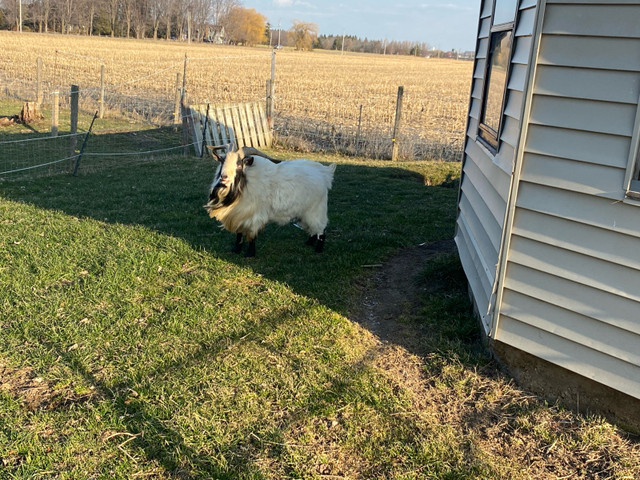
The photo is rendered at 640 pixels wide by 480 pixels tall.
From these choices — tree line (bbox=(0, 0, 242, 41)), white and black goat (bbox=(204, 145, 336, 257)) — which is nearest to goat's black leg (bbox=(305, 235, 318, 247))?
white and black goat (bbox=(204, 145, 336, 257))

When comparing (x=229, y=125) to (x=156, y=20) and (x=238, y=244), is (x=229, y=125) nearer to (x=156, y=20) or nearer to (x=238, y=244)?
(x=238, y=244)

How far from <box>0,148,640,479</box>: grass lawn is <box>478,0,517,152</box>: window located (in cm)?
171

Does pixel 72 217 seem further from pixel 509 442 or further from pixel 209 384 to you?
pixel 509 442

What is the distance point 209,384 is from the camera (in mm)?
4266

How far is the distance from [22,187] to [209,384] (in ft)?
24.4


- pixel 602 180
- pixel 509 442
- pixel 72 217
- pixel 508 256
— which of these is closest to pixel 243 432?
pixel 509 442

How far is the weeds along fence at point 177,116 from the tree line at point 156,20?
26341mm

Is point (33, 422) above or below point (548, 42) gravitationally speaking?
below

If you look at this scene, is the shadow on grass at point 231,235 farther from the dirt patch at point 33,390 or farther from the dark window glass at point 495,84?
the dark window glass at point 495,84

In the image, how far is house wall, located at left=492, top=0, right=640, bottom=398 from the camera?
355 centimetres

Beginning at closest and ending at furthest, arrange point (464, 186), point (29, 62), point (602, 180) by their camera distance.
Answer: point (602, 180) < point (464, 186) < point (29, 62)

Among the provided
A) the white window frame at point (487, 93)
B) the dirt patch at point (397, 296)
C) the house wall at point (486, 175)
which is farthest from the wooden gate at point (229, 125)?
the white window frame at point (487, 93)

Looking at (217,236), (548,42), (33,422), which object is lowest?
(33,422)

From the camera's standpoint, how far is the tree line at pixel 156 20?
76.4m
